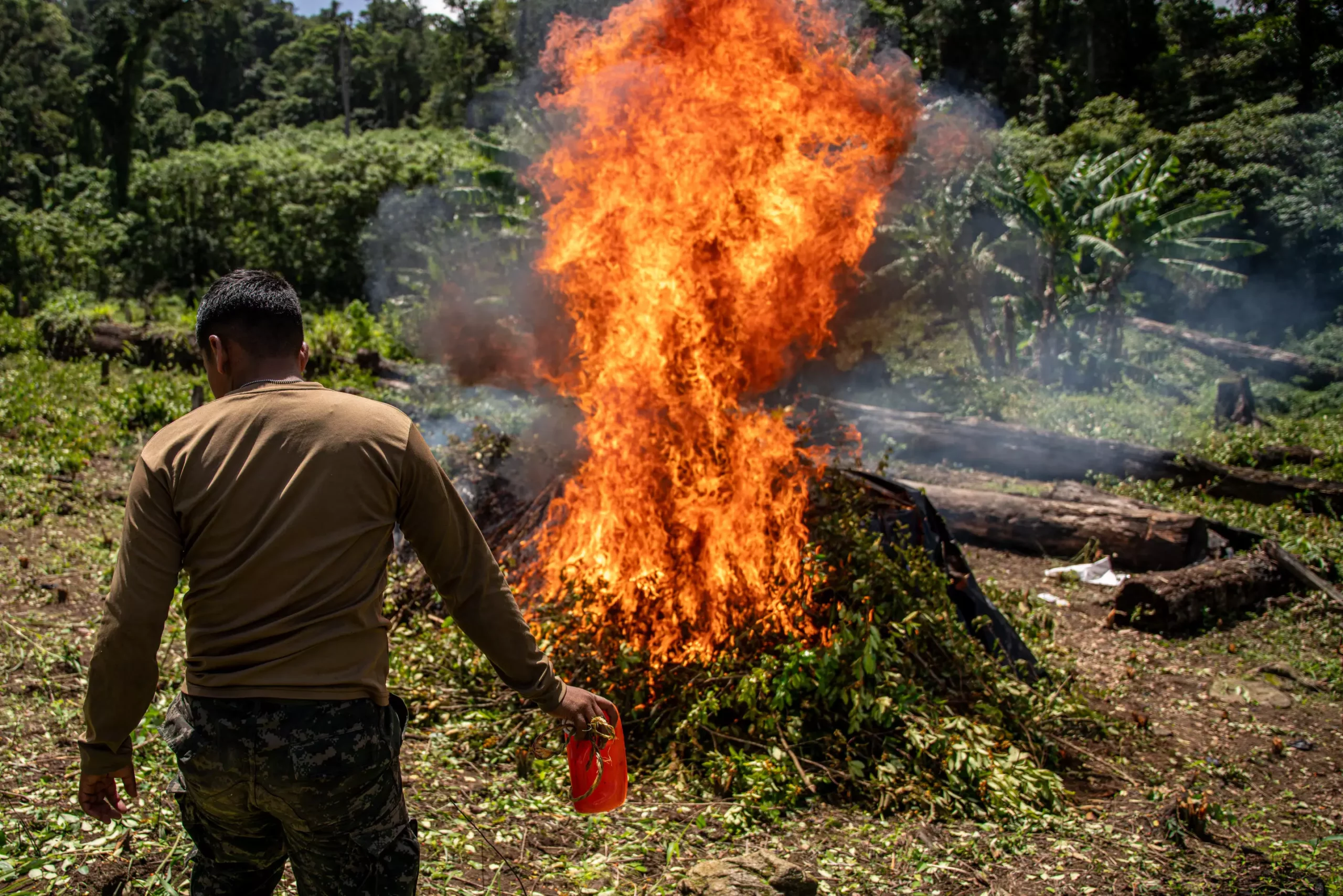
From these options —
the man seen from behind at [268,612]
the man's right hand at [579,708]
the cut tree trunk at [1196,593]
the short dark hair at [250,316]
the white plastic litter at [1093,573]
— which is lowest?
the white plastic litter at [1093,573]

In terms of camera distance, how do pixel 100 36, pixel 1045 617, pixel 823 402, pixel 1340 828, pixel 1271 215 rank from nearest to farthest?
pixel 1340 828 → pixel 1045 617 → pixel 823 402 → pixel 1271 215 → pixel 100 36

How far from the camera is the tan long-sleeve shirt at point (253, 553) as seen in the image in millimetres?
2125

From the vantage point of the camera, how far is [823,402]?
1409 centimetres

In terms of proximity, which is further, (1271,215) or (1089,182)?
(1271,215)

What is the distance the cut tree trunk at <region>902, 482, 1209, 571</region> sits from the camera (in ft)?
30.7

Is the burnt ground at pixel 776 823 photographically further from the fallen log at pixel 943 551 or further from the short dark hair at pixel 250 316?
the short dark hair at pixel 250 316

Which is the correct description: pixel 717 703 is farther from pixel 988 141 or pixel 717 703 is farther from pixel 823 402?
pixel 988 141

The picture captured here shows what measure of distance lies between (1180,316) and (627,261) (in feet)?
70.0

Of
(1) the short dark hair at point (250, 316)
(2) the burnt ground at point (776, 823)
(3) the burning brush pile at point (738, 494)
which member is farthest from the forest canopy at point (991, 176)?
(1) the short dark hair at point (250, 316)

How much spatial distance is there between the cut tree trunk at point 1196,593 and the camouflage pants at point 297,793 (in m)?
7.55

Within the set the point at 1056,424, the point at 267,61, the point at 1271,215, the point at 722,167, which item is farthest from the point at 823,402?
the point at 267,61

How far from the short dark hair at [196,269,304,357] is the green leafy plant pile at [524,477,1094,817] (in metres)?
3.28

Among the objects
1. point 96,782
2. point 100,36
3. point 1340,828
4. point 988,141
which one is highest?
point 100,36

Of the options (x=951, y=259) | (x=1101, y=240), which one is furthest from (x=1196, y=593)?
(x=951, y=259)
